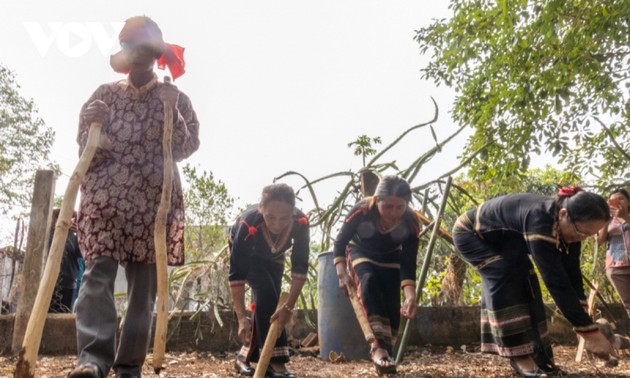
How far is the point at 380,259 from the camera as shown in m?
4.06

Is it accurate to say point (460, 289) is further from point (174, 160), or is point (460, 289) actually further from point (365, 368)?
point (174, 160)

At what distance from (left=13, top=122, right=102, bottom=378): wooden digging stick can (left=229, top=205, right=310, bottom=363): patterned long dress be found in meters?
1.40

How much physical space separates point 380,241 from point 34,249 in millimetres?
2510

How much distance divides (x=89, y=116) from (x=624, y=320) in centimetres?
531

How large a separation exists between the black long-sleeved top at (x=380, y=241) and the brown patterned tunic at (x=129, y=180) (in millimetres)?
1248

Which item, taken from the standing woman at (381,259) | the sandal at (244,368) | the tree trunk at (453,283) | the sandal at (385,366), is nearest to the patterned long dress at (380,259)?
the standing woman at (381,259)

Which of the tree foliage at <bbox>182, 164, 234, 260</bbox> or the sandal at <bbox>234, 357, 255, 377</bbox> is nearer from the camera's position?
the sandal at <bbox>234, 357, 255, 377</bbox>

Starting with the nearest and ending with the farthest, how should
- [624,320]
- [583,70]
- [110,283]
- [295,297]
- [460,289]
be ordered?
1. [110,283]
2. [295,297]
3. [583,70]
4. [624,320]
5. [460,289]

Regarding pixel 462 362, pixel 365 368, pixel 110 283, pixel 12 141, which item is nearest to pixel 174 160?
pixel 110 283

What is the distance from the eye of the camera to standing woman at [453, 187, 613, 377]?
3217 millimetres

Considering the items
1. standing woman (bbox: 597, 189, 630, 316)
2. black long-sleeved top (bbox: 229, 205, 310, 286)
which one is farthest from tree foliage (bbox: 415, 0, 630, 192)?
black long-sleeved top (bbox: 229, 205, 310, 286)

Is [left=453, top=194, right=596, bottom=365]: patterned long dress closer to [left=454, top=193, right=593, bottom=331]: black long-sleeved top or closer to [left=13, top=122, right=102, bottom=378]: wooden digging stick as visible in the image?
[left=454, top=193, right=593, bottom=331]: black long-sleeved top

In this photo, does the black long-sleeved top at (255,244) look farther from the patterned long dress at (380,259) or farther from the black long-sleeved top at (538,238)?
the black long-sleeved top at (538,238)

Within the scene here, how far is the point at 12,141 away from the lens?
68.4ft
